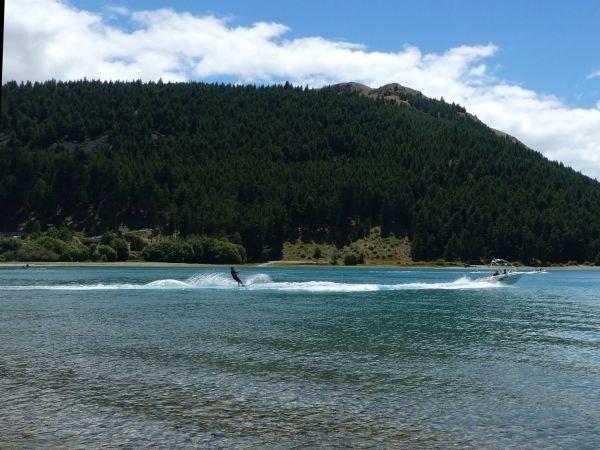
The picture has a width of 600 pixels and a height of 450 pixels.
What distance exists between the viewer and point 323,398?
849 inches

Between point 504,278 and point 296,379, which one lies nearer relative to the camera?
point 296,379

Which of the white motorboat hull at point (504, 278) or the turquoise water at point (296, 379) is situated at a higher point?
the white motorboat hull at point (504, 278)

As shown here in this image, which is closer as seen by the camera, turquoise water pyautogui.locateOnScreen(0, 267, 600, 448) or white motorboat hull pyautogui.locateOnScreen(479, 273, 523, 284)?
turquoise water pyautogui.locateOnScreen(0, 267, 600, 448)

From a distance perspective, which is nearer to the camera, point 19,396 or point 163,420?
point 163,420

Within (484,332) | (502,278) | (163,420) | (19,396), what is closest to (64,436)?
(163,420)

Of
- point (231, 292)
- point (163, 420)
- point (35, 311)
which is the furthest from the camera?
point (231, 292)

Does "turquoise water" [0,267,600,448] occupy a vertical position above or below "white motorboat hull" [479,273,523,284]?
below

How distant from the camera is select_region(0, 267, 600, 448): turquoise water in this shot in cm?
1744

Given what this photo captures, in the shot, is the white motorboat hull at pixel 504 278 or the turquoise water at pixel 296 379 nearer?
the turquoise water at pixel 296 379

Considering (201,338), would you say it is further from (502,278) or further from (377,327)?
(502,278)

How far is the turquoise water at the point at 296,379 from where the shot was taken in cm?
1744

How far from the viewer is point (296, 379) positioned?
24688mm

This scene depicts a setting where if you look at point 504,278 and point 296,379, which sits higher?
point 504,278

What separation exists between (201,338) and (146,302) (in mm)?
28404
